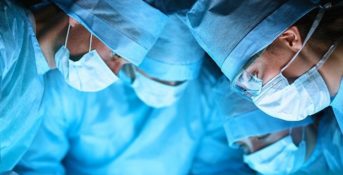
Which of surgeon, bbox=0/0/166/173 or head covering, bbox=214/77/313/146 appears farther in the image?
head covering, bbox=214/77/313/146

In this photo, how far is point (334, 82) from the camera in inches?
43.8

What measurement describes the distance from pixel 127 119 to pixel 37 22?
511 mm

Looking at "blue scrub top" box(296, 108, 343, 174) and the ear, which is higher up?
the ear

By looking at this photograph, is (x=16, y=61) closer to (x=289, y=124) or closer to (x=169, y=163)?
(x=169, y=163)

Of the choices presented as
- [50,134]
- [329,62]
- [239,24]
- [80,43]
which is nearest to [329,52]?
[329,62]

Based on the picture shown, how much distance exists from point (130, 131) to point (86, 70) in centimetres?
42

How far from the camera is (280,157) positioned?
1511 mm

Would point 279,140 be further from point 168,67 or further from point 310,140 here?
point 168,67

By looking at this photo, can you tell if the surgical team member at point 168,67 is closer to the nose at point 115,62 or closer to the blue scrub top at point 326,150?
the nose at point 115,62

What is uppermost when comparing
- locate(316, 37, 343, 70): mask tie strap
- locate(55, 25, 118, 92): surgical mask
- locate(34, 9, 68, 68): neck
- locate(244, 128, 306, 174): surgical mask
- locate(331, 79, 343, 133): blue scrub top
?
locate(34, 9, 68, 68): neck

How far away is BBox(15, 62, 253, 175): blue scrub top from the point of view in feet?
4.93

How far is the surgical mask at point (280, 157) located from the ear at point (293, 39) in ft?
1.53

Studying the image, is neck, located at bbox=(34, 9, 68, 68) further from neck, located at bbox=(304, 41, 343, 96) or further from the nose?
neck, located at bbox=(304, 41, 343, 96)

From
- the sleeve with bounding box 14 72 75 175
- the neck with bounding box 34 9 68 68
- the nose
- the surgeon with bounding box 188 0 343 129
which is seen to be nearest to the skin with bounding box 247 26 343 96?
the surgeon with bounding box 188 0 343 129
